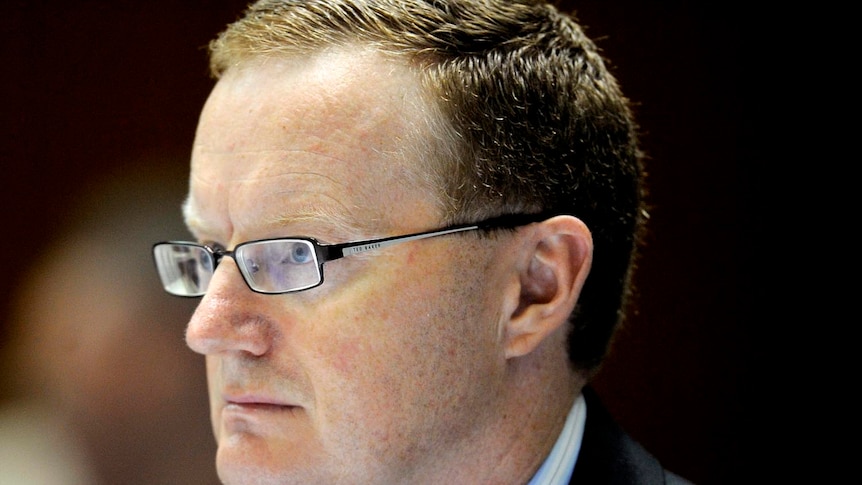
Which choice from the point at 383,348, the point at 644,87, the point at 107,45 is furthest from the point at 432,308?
the point at 107,45

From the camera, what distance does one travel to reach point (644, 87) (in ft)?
8.63

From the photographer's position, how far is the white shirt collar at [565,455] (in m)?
1.68

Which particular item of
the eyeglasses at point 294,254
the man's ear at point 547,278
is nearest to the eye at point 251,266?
the eyeglasses at point 294,254

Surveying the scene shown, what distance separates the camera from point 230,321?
1474 mm

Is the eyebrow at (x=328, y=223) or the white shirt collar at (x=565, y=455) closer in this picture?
the eyebrow at (x=328, y=223)

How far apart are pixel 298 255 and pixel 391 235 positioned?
16cm

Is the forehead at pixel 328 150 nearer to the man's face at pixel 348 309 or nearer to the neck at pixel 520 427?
the man's face at pixel 348 309

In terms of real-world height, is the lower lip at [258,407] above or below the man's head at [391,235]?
below

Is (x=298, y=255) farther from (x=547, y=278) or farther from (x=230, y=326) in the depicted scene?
(x=547, y=278)

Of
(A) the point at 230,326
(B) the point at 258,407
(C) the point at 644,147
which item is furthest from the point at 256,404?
(C) the point at 644,147

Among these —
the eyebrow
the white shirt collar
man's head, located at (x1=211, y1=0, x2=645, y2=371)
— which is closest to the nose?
the eyebrow

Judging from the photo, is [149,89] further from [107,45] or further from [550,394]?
[550,394]

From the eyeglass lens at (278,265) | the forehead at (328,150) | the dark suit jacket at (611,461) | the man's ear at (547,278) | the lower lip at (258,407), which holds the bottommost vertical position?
the dark suit jacket at (611,461)

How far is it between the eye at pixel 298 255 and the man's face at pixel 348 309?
3 cm
